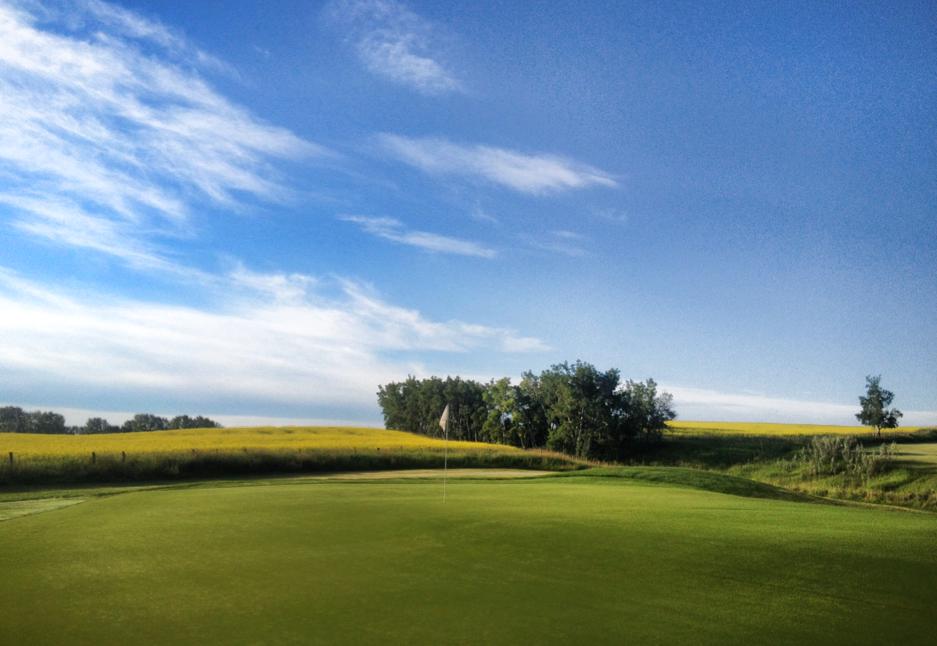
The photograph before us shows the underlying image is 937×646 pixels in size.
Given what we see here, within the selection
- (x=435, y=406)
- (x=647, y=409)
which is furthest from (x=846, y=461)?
(x=435, y=406)

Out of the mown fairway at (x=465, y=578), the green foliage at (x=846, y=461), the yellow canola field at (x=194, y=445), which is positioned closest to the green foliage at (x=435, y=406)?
the yellow canola field at (x=194, y=445)

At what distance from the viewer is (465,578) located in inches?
329

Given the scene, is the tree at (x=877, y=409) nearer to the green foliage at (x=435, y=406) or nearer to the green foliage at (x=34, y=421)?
the green foliage at (x=435, y=406)

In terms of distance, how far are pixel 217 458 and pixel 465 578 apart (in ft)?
107

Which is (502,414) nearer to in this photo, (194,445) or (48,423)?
(194,445)

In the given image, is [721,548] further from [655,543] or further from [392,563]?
[392,563]

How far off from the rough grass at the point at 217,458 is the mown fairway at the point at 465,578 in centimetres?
2091

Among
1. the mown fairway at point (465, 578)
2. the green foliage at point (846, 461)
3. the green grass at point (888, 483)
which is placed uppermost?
the mown fairway at point (465, 578)

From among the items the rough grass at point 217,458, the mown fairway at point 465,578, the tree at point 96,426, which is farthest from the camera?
the tree at point 96,426

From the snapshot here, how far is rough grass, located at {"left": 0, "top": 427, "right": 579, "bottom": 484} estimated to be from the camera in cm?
3300

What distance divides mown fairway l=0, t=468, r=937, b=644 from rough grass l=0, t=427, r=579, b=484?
2091 cm

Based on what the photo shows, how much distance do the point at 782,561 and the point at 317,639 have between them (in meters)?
6.95

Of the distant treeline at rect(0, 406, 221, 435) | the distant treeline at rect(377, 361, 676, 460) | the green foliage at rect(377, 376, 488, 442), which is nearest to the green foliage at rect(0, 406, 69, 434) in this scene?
the distant treeline at rect(0, 406, 221, 435)

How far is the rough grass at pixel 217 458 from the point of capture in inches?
1299
